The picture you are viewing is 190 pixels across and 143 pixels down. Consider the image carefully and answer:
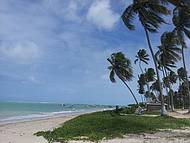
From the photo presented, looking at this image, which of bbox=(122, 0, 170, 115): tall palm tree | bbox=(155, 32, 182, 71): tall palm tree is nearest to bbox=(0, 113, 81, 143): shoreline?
bbox=(122, 0, 170, 115): tall palm tree

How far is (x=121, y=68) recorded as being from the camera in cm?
5778

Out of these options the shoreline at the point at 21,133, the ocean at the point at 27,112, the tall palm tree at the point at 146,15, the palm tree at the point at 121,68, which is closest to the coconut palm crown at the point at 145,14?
the tall palm tree at the point at 146,15

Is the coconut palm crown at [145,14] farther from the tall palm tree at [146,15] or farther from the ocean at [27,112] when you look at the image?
the ocean at [27,112]

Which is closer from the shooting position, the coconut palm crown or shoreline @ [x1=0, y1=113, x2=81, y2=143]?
shoreline @ [x1=0, y1=113, x2=81, y2=143]

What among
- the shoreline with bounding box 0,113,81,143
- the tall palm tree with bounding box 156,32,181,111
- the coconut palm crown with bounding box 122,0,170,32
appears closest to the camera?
the shoreline with bounding box 0,113,81,143

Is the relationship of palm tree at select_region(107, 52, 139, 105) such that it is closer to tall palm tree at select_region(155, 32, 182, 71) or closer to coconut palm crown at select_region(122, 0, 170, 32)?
tall palm tree at select_region(155, 32, 182, 71)

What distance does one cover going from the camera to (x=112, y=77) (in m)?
58.2

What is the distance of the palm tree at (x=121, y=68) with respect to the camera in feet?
189

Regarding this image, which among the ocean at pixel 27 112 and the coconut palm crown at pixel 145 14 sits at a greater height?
the coconut palm crown at pixel 145 14

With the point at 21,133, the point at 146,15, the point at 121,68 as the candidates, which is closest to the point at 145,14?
the point at 146,15

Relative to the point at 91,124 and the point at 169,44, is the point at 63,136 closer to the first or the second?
the point at 91,124

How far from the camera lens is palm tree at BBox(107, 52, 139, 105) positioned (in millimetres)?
57750

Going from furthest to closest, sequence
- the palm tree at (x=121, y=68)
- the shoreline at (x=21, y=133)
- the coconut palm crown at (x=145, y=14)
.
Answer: the palm tree at (x=121, y=68), the coconut palm crown at (x=145, y=14), the shoreline at (x=21, y=133)

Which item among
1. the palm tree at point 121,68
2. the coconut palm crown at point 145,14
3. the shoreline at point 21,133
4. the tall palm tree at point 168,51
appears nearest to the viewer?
the shoreline at point 21,133
